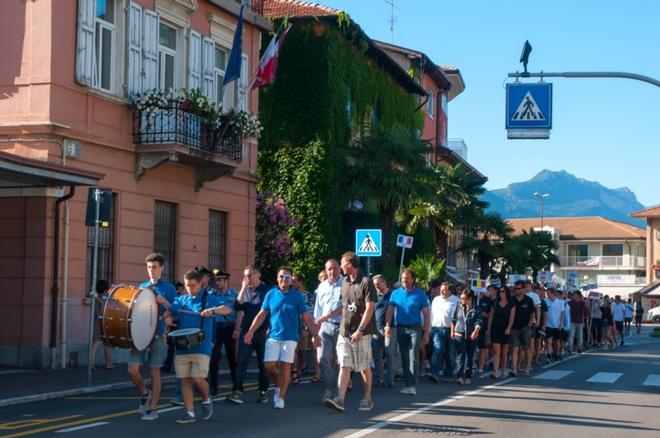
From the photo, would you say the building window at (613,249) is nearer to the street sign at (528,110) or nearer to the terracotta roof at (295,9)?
the terracotta roof at (295,9)

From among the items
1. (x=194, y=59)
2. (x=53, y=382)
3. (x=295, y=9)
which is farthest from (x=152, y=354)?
(x=295, y=9)

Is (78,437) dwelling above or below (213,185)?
below

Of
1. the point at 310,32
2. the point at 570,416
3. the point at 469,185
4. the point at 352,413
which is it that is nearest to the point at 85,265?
the point at 352,413

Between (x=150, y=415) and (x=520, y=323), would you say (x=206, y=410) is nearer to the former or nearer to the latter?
(x=150, y=415)

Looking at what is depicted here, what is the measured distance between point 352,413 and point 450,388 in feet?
15.3

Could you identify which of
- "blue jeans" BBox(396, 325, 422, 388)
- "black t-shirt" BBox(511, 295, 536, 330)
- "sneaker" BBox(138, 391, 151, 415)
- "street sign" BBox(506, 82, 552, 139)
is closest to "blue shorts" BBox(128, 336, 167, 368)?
"sneaker" BBox(138, 391, 151, 415)

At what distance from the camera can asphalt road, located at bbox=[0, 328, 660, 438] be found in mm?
11945

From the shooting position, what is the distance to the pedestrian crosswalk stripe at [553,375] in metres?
21.1

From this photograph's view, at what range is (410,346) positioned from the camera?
17.1m

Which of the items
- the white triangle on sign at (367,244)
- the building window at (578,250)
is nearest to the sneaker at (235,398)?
the white triangle on sign at (367,244)

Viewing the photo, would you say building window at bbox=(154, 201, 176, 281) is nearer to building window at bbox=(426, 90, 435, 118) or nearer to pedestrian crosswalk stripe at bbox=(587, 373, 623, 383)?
pedestrian crosswalk stripe at bbox=(587, 373, 623, 383)

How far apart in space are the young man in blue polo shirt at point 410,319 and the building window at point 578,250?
9968cm

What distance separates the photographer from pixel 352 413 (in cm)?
1369

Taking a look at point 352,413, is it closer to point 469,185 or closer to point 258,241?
point 258,241
